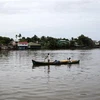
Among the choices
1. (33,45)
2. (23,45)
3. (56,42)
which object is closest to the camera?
(23,45)

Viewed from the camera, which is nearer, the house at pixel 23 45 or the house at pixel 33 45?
the house at pixel 23 45

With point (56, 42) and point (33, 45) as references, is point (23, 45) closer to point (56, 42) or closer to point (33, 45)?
point (33, 45)

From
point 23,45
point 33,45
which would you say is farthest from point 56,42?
point 23,45

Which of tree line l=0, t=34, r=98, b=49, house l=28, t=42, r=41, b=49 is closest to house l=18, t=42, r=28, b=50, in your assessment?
house l=28, t=42, r=41, b=49

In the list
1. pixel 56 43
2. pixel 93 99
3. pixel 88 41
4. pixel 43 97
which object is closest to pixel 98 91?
pixel 93 99

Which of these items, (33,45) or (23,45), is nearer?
(23,45)

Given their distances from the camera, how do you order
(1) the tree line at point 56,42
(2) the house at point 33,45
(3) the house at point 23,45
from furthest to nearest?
(1) the tree line at point 56,42
(2) the house at point 33,45
(3) the house at point 23,45

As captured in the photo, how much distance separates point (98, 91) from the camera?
2022 cm

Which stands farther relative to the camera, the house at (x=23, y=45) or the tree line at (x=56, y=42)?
the tree line at (x=56, y=42)

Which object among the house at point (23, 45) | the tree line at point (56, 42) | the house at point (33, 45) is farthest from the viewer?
the tree line at point (56, 42)

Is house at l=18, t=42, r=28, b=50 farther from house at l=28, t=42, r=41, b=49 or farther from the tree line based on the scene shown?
the tree line

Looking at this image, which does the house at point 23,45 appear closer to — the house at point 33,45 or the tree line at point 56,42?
the house at point 33,45

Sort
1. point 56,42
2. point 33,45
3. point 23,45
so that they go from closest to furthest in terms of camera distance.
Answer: point 23,45
point 33,45
point 56,42

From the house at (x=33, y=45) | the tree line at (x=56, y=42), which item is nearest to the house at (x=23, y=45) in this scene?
the house at (x=33, y=45)
